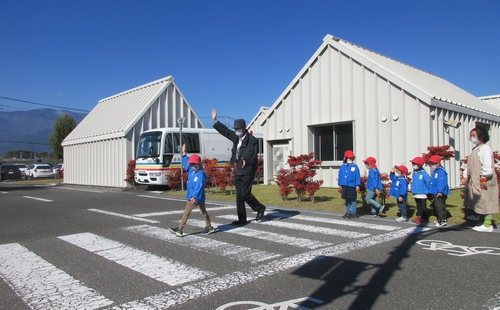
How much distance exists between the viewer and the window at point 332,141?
639 inches

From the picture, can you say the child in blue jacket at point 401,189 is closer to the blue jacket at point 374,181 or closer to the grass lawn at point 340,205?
the blue jacket at point 374,181

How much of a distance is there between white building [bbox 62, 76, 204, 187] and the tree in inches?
1205

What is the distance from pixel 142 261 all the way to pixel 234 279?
1477 millimetres

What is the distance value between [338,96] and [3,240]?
12939mm

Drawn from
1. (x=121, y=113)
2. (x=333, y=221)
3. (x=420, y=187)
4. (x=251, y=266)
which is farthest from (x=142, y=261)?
(x=121, y=113)

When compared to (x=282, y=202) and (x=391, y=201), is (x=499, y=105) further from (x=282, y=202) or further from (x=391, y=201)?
(x=282, y=202)

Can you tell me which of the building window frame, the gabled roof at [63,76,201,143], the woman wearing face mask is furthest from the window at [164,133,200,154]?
the woman wearing face mask

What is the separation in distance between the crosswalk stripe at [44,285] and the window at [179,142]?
1356 centimetres

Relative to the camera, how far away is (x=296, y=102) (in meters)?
18.0

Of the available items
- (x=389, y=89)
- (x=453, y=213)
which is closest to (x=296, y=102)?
(x=389, y=89)

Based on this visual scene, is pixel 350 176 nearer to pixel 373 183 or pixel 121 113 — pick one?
pixel 373 183

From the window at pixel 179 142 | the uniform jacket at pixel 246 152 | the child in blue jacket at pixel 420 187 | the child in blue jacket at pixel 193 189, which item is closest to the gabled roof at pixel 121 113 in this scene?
the window at pixel 179 142

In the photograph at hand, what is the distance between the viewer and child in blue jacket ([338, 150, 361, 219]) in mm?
8844

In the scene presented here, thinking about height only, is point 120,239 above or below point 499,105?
below
